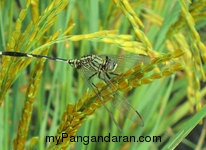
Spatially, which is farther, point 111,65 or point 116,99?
point 111,65

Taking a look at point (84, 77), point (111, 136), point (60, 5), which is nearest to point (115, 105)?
point (84, 77)

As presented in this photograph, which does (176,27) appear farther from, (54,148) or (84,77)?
(54,148)

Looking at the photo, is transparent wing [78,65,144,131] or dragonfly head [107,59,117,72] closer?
transparent wing [78,65,144,131]

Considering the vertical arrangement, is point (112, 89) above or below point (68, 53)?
below

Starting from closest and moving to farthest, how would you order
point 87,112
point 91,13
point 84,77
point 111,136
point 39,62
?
point 87,112 → point 39,62 → point 84,77 → point 91,13 → point 111,136

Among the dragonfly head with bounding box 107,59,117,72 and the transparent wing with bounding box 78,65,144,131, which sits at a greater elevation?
the dragonfly head with bounding box 107,59,117,72

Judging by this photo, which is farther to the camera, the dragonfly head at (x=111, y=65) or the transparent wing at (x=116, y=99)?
the dragonfly head at (x=111, y=65)

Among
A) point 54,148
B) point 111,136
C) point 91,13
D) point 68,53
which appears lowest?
point 111,136

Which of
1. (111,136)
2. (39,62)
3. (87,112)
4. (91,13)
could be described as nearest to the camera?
(87,112)

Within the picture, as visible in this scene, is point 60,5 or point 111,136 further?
point 111,136

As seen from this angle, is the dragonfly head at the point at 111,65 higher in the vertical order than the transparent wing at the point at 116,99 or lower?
higher
